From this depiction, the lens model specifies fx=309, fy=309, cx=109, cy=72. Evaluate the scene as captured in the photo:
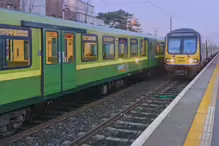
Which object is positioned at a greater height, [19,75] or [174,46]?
[174,46]

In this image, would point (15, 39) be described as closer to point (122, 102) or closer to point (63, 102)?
point (63, 102)

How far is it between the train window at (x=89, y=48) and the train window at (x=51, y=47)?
178 centimetres

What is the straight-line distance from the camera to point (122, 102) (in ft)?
38.2

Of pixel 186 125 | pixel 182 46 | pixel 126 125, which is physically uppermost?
pixel 182 46

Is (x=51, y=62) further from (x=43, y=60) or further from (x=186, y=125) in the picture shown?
(x=186, y=125)

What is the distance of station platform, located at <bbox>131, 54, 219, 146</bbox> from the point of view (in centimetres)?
551

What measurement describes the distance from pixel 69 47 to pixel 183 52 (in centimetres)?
1048

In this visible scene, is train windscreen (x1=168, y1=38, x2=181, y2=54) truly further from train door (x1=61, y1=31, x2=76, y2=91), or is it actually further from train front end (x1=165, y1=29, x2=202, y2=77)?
train door (x1=61, y1=31, x2=76, y2=91)

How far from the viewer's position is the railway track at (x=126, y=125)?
6918 mm

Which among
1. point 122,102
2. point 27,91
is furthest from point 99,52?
point 27,91

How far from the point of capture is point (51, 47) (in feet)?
27.2

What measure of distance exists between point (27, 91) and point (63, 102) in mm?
4168

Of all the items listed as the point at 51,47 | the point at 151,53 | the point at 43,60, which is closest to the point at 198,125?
the point at 43,60

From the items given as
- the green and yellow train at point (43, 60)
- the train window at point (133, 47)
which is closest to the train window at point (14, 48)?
the green and yellow train at point (43, 60)
